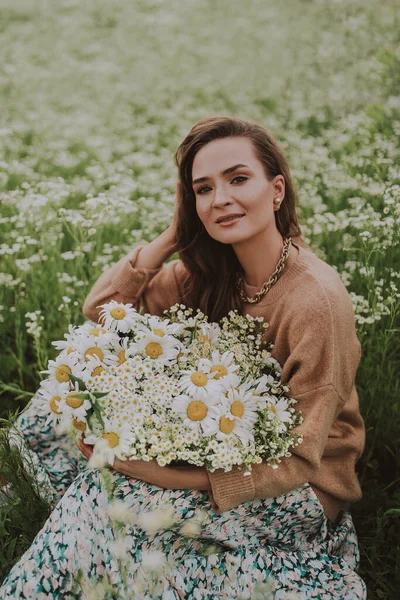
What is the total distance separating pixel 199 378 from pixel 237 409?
0.14m

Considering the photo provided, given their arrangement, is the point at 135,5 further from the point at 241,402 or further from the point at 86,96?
the point at 241,402

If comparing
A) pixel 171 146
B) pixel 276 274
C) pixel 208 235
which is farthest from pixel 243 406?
pixel 171 146

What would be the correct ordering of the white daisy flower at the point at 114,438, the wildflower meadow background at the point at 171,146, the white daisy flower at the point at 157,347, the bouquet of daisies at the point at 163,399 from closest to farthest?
the white daisy flower at the point at 114,438 < the bouquet of daisies at the point at 163,399 < the white daisy flower at the point at 157,347 < the wildflower meadow background at the point at 171,146

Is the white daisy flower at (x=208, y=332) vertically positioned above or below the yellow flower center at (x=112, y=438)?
below

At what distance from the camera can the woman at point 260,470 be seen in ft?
6.05

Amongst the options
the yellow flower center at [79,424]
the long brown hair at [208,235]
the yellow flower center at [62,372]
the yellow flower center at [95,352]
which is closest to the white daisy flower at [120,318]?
the yellow flower center at [95,352]

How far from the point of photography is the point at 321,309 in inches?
77.4

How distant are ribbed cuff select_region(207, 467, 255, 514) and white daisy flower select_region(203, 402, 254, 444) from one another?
154mm

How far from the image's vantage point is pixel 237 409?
175 cm

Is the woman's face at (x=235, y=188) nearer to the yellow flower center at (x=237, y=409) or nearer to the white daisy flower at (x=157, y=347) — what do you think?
the white daisy flower at (x=157, y=347)

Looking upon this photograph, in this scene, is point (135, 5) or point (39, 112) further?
point (135, 5)

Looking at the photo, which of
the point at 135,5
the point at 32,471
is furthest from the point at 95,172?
the point at 135,5

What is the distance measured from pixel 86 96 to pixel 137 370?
610 centimetres

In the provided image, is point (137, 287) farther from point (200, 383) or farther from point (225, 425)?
point (225, 425)
